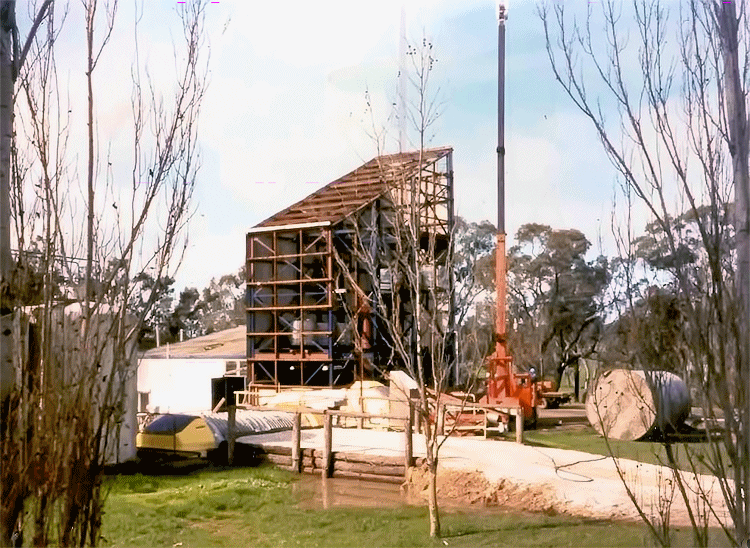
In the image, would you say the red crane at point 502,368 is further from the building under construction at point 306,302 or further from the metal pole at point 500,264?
the building under construction at point 306,302

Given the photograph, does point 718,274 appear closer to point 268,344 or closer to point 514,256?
point 268,344

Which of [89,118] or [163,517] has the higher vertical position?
[89,118]

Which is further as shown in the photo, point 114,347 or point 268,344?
point 268,344

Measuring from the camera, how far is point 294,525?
335 inches

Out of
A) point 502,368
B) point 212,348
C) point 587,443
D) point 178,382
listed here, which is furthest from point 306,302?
point 587,443

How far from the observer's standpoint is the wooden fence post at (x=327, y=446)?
11977 millimetres

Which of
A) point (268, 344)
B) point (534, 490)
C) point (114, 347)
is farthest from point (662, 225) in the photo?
point (268, 344)

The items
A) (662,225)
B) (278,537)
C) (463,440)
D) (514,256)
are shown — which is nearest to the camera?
(662,225)

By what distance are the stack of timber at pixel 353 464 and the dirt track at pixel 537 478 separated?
39cm

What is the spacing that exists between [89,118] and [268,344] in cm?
2154

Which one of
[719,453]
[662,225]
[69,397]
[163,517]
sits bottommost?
[163,517]

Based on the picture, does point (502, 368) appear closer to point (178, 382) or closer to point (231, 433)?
point (231, 433)

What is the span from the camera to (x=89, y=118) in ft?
11.0

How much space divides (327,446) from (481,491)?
9.88ft
